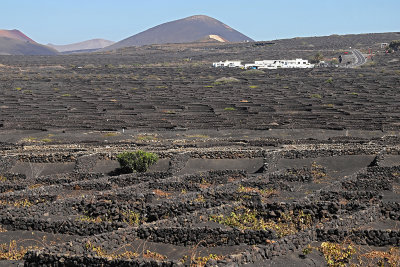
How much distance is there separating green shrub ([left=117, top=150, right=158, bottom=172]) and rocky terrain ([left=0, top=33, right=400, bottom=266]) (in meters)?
0.95

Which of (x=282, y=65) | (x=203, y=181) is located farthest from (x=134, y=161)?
(x=282, y=65)

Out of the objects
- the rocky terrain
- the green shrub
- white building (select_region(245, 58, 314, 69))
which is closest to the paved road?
white building (select_region(245, 58, 314, 69))

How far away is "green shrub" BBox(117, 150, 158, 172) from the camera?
33.6 m

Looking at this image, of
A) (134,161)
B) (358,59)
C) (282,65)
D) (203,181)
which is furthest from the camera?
(358,59)

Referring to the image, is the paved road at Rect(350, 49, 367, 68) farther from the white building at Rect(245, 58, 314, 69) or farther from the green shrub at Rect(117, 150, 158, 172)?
the green shrub at Rect(117, 150, 158, 172)

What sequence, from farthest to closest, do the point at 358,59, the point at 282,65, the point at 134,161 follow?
the point at 358,59, the point at 282,65, the point at 134,161

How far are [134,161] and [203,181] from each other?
5688mm

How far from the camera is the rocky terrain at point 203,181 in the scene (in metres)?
17.5

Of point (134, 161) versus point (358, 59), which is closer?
point (134, 161)

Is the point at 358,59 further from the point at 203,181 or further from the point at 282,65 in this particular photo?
the point at 203,181

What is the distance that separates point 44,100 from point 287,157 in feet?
185

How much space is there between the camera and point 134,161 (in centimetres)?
3356

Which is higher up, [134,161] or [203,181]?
[134,161]

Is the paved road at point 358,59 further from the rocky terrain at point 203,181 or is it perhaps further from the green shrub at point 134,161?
the green shrub at point 134,161
